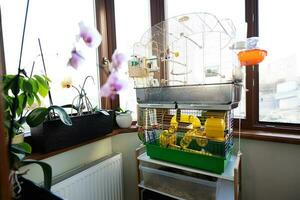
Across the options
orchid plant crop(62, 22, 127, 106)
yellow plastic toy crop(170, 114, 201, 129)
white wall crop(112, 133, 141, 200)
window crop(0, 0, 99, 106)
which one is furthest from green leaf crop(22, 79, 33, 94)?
white wall crop(112, 133, 141, 200)

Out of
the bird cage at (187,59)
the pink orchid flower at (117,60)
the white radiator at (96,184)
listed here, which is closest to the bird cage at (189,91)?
the bird cage at (187,59)

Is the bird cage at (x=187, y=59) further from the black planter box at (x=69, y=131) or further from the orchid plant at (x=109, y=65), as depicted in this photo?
the orchid plant at (x=109, y=65)

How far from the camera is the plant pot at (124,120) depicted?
5.32 feet

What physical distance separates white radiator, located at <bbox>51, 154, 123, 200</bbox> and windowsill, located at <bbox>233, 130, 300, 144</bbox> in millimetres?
897

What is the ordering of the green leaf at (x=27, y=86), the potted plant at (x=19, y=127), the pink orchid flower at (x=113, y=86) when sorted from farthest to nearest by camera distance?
the green leaf at (x=27, y=86)
the potted plant at (x=19, y=127)
the pink orchid flower at (x=113, y=86)

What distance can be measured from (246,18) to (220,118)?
2.40 ft

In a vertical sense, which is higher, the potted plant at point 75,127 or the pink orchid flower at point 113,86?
the pink orchid flower at point 113,86

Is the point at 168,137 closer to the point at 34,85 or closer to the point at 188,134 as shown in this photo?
the point at 188,134

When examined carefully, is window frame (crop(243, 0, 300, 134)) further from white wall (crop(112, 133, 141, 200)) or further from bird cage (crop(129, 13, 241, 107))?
white wall (crop(112, 133, 141, 200))

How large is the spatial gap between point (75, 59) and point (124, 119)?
1.26 m

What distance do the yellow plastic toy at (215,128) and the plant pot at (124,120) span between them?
0.74 m

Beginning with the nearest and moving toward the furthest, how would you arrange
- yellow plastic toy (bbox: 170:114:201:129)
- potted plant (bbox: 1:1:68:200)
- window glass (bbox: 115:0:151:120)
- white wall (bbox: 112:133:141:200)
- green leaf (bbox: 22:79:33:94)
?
potted plant (bbox: 1:1:68:200) < green leaf (bbox: 22:79:33:94) < yellow plastic toy (bbox: 170:114:201:129) < white wall (bbox: 112:133:141:200) < window glass (bbox: 115:0:151:120)

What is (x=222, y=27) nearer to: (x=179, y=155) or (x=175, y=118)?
(x=175, y=118)

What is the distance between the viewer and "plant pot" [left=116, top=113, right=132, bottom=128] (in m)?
1.62
